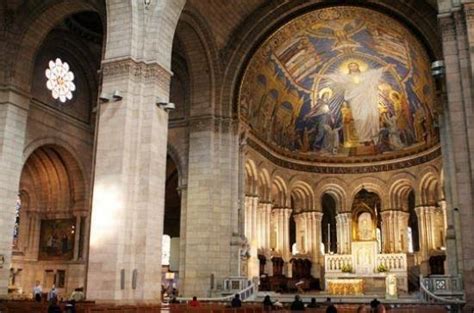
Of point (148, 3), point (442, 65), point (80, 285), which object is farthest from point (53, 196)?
point (442, 65)

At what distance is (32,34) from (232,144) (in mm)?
9818

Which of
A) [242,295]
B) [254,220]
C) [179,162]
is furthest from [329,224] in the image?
[242,295]

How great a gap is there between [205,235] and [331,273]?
10.9 meters

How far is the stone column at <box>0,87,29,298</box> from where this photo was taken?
65.6ft

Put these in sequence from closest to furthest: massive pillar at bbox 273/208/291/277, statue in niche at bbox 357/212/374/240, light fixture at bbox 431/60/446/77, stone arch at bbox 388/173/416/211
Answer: light fixture at bbox 431/60/446/77, massive pillar at bbox 273/208/291/277, stone arch at bbox 388/173/416/211, statue in niche at bbox 357/212/374/240

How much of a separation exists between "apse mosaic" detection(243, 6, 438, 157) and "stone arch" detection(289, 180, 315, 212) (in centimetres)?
218

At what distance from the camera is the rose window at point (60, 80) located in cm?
2588

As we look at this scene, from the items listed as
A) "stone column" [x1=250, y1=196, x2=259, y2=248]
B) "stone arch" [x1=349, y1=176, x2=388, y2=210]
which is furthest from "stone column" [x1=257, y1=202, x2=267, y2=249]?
"stone arch" [x1=349, y1=176, x2=388, y2=210]

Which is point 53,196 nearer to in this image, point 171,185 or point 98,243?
point 171,185

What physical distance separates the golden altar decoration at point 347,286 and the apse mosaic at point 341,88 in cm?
839

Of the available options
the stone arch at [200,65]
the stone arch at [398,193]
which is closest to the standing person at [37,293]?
the stone arch at [200,65]

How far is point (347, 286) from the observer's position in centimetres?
2964

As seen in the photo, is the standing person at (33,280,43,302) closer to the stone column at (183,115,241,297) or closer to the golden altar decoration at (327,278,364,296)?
the stone column at (183,115,241,297)

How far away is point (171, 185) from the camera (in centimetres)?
3453
